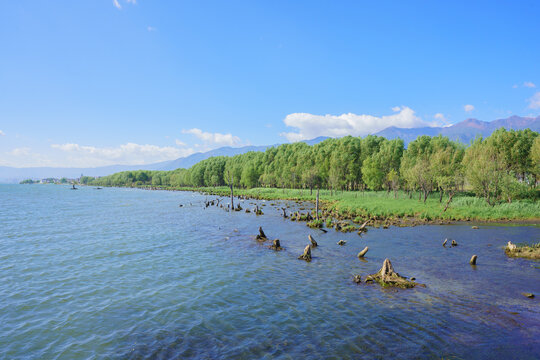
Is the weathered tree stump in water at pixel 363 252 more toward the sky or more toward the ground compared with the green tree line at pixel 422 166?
more toward the ground

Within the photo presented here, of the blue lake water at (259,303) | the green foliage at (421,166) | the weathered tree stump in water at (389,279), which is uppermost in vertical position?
the green foliage at (421,166)

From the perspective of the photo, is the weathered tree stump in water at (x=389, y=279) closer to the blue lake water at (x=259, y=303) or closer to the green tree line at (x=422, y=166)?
the blue lake water at (x=259, y=303)

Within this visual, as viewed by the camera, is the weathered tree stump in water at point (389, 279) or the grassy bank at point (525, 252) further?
the grassy bank at point (525, 252)

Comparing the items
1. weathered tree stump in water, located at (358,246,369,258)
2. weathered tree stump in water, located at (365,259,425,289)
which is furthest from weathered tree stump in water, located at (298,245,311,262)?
weathered tree stump in water, located at (365,259,425,289)

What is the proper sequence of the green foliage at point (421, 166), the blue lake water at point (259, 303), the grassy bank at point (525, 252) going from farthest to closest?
the green foliage at point (421, 166), the grassy bank at point (525, 252), the blue lake water at point (259, 303)

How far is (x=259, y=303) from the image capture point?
54.4ft

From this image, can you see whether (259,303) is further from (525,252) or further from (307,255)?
(525,252)

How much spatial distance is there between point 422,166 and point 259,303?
5947 centimetres

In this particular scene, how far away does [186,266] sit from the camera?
2378 centimetres

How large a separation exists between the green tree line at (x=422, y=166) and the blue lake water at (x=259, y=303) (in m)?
30.1

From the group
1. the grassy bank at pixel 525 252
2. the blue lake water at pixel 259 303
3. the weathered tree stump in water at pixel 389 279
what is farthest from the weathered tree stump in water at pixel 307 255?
the grassy bank at pixel 525 252

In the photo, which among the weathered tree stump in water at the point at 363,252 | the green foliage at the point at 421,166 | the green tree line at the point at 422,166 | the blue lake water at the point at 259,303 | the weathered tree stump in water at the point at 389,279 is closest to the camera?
the blue lake water at the point at 259,303

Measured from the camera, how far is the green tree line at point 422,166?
5588cm

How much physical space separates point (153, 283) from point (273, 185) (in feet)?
397
